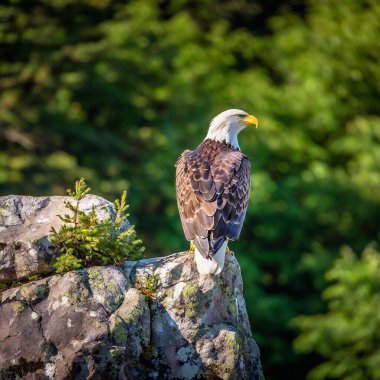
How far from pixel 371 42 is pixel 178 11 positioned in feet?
24.6

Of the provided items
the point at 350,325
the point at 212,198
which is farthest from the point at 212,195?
the point at 350,325

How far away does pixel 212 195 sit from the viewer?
10469 mm

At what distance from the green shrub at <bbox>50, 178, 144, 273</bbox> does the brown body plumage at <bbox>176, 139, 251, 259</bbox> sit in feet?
2.55

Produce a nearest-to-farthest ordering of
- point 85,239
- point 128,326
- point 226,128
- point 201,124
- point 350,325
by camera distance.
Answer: point 128,326 → point 85,239 → point 226,128 → point 350,325 → point 201,124

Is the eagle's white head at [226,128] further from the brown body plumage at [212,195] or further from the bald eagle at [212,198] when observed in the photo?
the brown body plumage at [212,195]

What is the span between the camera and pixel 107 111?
1046 inches

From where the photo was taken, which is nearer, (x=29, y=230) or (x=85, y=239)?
(x=85, y=239)

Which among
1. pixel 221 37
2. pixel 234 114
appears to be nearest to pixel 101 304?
pixel 234 114

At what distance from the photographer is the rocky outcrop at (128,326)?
895 centimetres

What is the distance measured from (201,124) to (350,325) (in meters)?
6.97

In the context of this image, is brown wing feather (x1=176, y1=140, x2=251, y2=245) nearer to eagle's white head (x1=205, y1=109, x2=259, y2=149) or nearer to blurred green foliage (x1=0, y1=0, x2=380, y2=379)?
eagle's white head (x1=205, y1=109, x2=259, y2=149)

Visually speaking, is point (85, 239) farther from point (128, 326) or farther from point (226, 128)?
point (226, 128)

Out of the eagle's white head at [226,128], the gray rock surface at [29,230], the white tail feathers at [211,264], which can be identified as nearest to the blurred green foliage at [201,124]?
the eagle's white head at [226,128]

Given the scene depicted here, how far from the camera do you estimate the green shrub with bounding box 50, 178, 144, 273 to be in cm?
954
